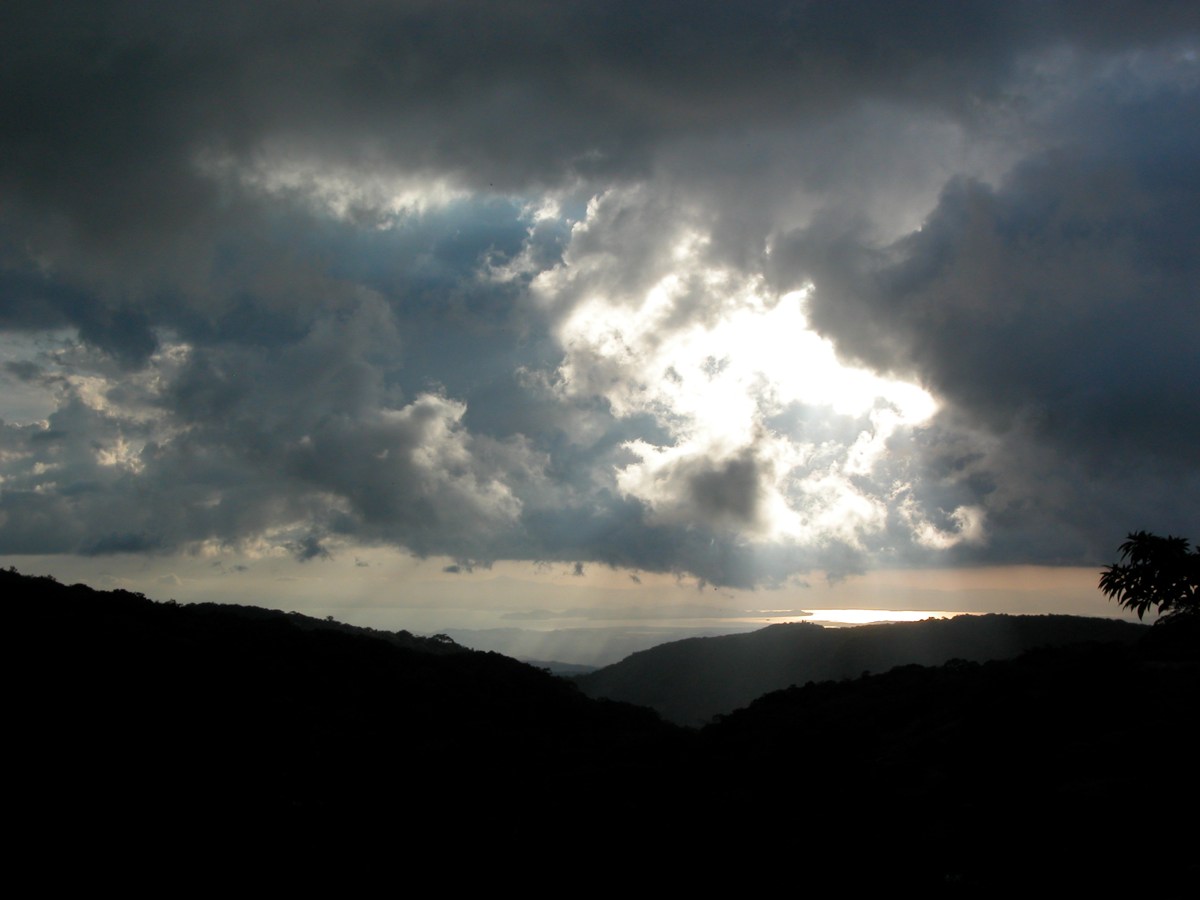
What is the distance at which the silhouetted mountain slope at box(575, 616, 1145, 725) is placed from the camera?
88.1 meters

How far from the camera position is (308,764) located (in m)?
26.8

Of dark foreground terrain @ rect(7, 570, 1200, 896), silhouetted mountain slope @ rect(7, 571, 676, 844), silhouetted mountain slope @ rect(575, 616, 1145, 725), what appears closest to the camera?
dark foreground terrain @ rect(7, 570, 1200, 896)

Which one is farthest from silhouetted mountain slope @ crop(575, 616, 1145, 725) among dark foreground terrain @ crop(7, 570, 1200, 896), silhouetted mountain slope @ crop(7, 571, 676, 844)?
dark foreground terrain @ crop(7, 570, 1200, 896)

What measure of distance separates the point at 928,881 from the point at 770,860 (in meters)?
3.72

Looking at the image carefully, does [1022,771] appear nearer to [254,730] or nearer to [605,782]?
[605,782]

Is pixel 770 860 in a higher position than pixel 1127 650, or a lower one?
lower

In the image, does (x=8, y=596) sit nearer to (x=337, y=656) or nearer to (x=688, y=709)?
(x=337, y=656)

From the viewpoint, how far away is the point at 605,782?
1071 inches

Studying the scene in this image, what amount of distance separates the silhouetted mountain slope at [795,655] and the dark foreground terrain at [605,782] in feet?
175

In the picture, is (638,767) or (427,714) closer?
(638,767)

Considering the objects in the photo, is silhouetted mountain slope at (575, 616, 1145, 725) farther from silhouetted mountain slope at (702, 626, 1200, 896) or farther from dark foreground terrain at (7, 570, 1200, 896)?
silhouetted mountain slope at (702, 626, 1200, 896)

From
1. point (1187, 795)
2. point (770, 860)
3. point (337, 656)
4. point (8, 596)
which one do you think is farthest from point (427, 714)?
point (1187, 795)

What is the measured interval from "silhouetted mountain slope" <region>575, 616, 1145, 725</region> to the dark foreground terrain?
175 feet

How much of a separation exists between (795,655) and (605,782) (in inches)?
3284
